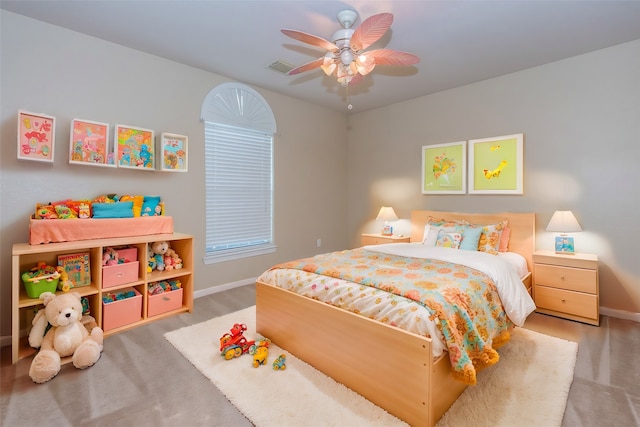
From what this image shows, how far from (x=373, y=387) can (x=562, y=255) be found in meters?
2.52

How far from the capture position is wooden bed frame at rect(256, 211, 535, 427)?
1.51 m

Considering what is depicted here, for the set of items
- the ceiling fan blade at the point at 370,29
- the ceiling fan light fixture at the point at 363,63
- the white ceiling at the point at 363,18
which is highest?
the white ceiling at the point at 363,18

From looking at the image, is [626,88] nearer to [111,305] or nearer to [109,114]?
[109,114]

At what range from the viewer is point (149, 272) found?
290 centimetres

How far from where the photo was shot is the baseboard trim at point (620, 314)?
2873 mm

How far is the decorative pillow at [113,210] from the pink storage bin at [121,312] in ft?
2.43

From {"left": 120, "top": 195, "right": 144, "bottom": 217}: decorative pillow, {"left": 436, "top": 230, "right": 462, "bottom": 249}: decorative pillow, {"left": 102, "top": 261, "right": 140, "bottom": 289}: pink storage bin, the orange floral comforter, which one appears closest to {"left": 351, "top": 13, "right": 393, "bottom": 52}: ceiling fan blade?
the orange floral comforter

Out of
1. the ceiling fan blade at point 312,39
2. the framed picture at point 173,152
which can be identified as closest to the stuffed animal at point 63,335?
the framed picture at point 173,152

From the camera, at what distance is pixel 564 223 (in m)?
2.97

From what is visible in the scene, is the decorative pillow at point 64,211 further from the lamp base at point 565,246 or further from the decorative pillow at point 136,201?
the lamp base at point 565,246

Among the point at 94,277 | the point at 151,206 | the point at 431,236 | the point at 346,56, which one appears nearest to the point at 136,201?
the point at 151,206

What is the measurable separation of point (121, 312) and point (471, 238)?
3.51 metres

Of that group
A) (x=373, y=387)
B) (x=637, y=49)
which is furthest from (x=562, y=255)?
(x=373, y=387)

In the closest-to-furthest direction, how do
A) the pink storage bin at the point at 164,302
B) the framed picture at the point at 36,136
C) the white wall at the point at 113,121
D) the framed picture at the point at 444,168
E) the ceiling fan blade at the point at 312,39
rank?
the ceiling fan blade at the point at 312,39, the framed picture at the point at 36,136, the white wall at the point at 113,121, the pink storage bin at the point at 164,302, the framed picture at the point at 444,168
